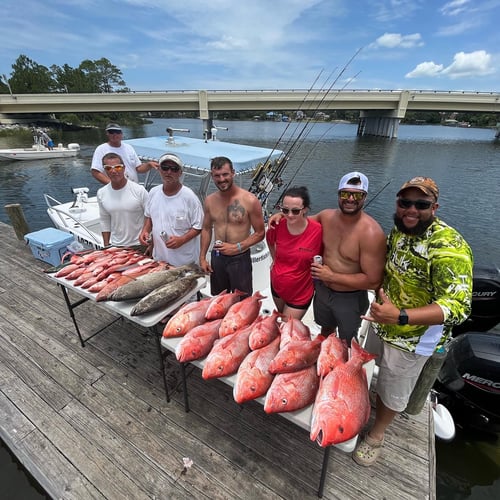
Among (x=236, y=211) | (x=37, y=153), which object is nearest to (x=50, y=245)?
(x=236, y=211)

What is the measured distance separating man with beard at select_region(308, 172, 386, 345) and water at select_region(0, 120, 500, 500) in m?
2.92

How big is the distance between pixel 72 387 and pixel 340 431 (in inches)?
113

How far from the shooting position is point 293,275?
2.62 metres

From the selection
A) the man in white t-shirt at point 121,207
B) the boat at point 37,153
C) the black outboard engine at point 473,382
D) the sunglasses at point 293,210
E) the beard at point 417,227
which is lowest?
the boat at point 37,153

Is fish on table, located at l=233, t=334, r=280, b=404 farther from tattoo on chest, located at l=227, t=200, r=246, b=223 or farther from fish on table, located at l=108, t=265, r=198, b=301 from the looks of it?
tattoo on chest, located at l=227, t=200, r=246, b=223

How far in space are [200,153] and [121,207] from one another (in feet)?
6.24

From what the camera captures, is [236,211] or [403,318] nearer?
[403,318]

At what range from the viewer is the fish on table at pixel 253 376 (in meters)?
1.65

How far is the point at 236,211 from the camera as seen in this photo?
3061 mm

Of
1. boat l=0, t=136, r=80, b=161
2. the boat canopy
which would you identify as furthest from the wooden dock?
boat l=0, t=136, r=80, b=161

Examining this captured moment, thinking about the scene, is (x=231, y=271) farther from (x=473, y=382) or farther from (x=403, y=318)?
(x=473, y=382)

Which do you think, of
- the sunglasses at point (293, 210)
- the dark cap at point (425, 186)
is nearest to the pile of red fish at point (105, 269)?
the sunglasses at point (293, 210)

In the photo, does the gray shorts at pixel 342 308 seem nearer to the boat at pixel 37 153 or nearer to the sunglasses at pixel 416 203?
the sunglasses at pixel 416 203

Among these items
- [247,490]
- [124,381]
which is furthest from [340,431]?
[124,381]
